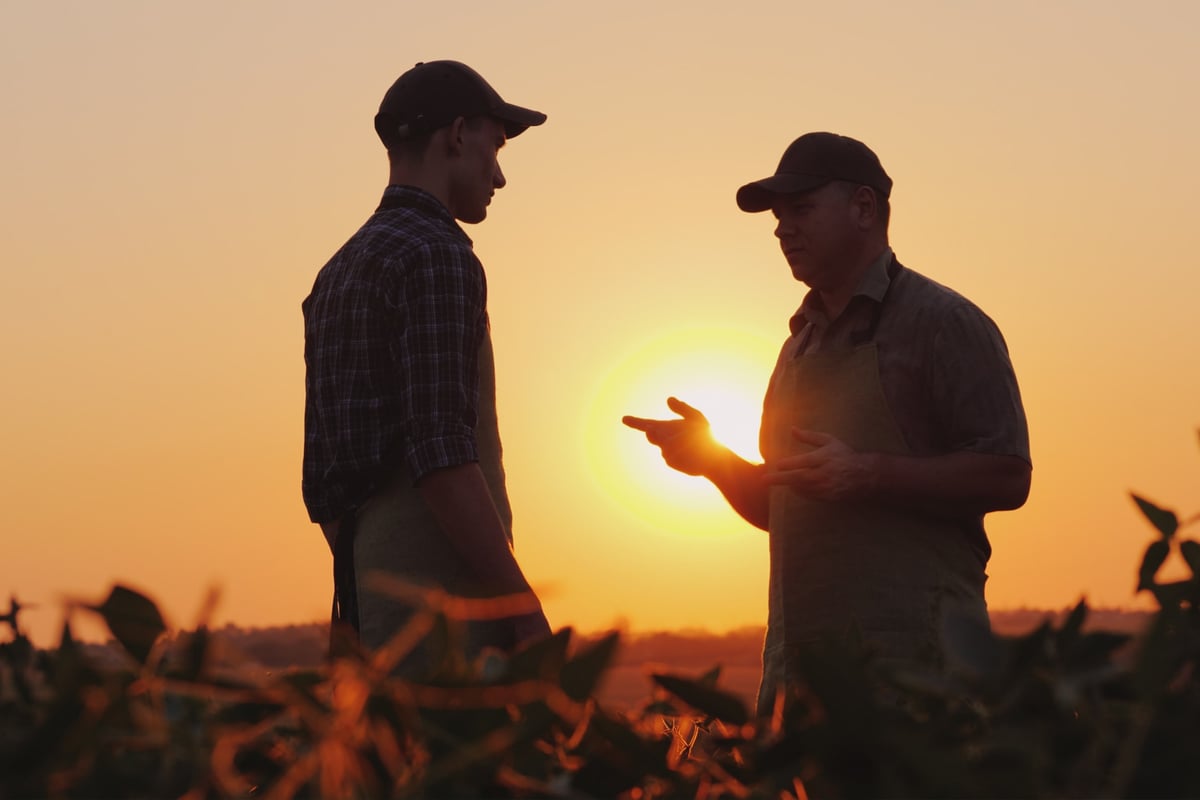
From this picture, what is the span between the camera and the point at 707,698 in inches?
48.3

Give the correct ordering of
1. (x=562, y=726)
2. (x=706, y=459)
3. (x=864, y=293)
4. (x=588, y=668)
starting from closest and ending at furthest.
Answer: (x=588, y=668) < (x=562, y=726) < (x=864, y=293) < (x=706, y=459)

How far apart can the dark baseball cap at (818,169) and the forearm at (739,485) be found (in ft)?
2.75

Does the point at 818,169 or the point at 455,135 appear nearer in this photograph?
the point at 455,135

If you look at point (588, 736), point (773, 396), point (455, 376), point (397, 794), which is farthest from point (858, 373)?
point (397, 794)

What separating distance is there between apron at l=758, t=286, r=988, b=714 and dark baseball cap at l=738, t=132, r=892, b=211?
1.60ft

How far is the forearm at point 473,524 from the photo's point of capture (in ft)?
11.3

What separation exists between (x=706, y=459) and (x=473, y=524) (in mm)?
1327

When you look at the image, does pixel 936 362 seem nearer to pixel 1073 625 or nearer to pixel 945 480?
pixel 945 480

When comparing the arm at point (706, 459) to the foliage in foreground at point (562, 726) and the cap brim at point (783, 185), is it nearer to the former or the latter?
the cap brim at point (783, 185)

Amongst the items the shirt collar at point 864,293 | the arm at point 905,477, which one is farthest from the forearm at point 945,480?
the shirt collar at point 864,293

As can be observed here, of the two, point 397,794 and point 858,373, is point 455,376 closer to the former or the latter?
point 858,373

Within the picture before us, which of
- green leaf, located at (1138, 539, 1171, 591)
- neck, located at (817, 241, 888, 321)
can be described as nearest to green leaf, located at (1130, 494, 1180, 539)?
green leaf, located at (1138, 539, 1171, 591)

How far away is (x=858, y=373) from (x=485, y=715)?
10.7 feet

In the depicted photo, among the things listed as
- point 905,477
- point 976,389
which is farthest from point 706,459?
point 976,389
